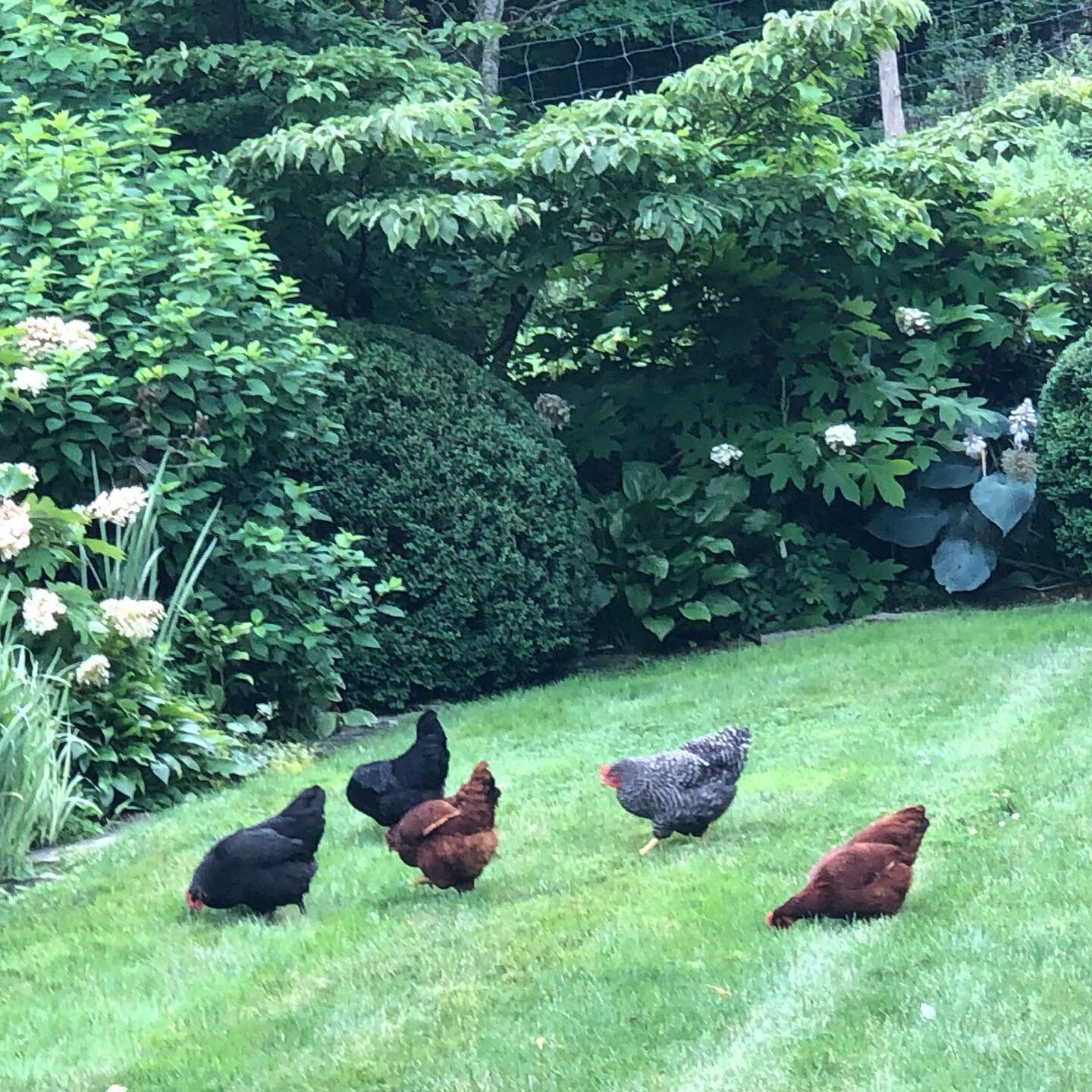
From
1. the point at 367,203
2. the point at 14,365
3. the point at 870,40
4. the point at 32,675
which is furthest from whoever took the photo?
the point at 870,40

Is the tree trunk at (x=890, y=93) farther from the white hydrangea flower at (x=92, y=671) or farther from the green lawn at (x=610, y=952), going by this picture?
the white hydrangea flower at (x=92, y=671)

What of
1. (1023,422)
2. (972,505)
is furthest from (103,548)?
(972,505)

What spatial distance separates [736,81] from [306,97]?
2.47 metres

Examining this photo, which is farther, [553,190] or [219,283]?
[553,190]

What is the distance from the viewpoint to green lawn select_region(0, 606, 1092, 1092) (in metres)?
3.16

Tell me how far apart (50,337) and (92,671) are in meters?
1.46

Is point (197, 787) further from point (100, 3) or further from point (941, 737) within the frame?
point (100, 3)

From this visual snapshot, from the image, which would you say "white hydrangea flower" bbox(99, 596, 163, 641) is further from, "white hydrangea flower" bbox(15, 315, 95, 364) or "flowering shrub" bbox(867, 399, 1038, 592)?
"flowering shrub" bbox(867, 399, 1038, 592)

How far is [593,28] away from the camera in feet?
57.9

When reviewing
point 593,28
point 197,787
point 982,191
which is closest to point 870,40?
point 982,191

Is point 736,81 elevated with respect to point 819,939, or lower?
elevated

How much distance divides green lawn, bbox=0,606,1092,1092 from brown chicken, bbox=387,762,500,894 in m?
0.08

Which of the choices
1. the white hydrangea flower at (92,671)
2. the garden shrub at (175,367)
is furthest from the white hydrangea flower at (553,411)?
the white hydrangea flower at (92,671)

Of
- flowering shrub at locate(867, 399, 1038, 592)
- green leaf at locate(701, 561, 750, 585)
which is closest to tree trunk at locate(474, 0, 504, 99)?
green leaf at locate(701, 561, 750, 585)
